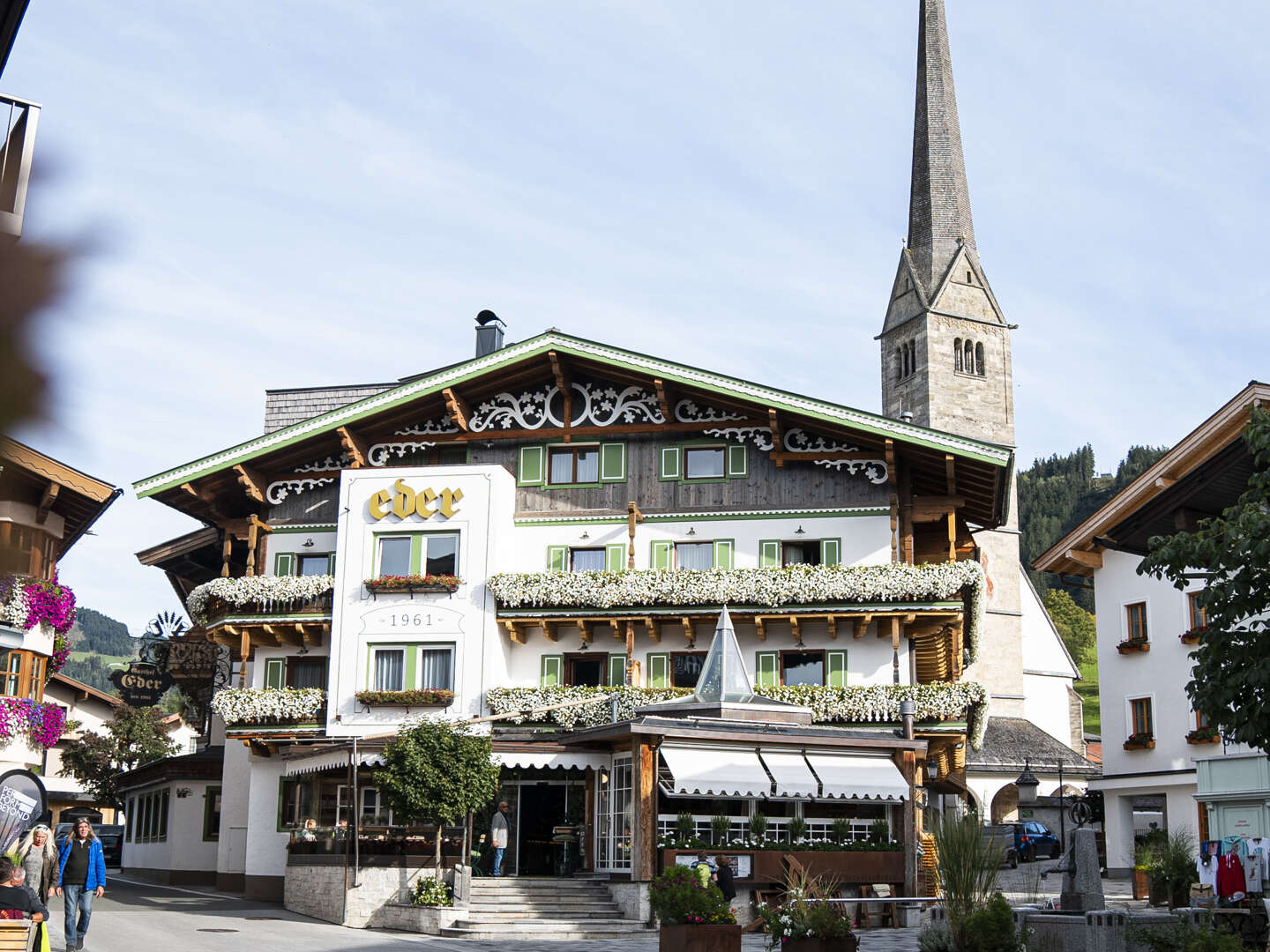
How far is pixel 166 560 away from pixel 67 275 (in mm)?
43529

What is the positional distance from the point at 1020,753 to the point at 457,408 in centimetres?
4327

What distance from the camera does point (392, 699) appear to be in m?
34.3

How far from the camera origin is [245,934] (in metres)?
24.1

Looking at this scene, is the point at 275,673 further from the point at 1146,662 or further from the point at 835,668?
the point at 1146,662

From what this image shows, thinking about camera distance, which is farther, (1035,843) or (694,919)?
(1035,843)

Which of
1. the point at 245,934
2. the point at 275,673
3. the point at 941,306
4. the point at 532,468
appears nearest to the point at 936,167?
the point at 941,306

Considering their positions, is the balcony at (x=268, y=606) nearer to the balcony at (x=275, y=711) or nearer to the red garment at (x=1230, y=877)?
the balcony at (x=275, y=711)

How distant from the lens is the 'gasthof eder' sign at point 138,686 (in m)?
40.2

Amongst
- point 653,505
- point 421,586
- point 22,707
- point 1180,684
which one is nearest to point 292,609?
point 421,586

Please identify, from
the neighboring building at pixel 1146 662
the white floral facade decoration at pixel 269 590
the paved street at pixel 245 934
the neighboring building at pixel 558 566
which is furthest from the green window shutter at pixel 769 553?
the white floral facade decoration at pixel 269 590

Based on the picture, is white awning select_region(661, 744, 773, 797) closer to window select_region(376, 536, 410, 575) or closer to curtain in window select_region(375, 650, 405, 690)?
curtain in window select_region(375, 650, 405, 690)

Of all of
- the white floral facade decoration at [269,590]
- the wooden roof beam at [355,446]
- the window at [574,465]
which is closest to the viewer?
the white floral facade decoration at [269,590]

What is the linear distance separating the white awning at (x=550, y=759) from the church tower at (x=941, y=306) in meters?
54.6

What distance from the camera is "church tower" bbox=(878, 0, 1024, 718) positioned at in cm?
8506
